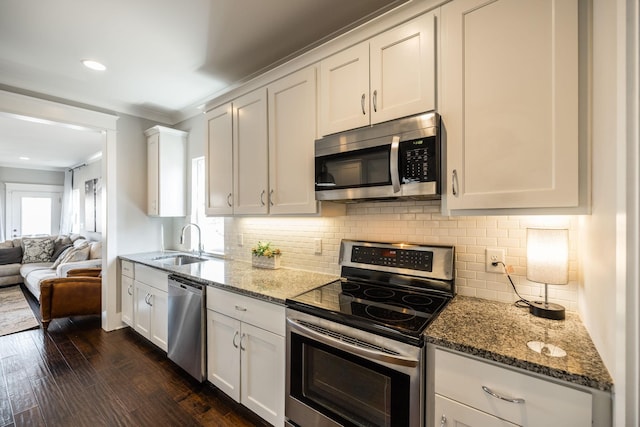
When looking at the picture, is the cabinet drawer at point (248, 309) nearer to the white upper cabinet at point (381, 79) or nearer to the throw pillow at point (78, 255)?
the white upper cabinet at point (381, 79)

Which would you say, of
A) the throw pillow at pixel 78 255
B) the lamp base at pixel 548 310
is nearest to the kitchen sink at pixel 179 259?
the throw pillow at pixel 78 255

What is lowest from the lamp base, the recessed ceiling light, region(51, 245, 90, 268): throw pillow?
region(51, 245, 90, 268): throw pillow

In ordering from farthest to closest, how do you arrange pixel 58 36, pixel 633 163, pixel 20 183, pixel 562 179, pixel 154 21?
pixel 20 183 < pixel 58 36 < pixel 154 21 < pixel 562 179 < pixel 633 163

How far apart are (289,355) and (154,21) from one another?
2266mm

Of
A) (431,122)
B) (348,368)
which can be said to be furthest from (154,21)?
(348,368)

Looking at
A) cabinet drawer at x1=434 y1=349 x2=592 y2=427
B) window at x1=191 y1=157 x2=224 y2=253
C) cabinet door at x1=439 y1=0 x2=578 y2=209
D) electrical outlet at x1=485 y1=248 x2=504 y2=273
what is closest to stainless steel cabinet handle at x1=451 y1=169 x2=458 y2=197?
cabinet door at x1=439 y1=0 x2=578 y2=209

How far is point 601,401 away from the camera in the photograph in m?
0.83

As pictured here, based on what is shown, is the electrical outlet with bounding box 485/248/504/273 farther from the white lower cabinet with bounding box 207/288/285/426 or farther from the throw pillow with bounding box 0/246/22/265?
the throw pillow with bounding box 0/246/22/265

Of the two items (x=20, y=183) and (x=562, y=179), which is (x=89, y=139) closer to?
(x=20, y=183)

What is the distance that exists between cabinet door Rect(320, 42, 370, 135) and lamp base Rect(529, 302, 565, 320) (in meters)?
1.26

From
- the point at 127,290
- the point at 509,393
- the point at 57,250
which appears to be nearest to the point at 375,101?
the point at 509,393

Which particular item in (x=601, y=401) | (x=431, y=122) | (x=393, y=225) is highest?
(x=431, y=122)

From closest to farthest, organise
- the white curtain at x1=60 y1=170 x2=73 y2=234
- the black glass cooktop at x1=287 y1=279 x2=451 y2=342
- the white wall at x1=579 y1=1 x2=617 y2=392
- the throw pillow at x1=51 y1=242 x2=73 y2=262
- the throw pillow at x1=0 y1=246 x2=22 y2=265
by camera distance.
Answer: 1. the white wall at x1=579 y1=1 x2=617 y2=392
2. the black glass cooktop at x1=287 y1=279 x2=451 y2=342
3. the throw pillow at x1=0 y1=246 x2=22 y2=265
4. the throw pillow at x1=51 y1=242 x2=73 y2=262
5. the white curtain at x1=60 y1=170 x2=73 y2=234

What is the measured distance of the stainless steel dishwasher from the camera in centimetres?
215
